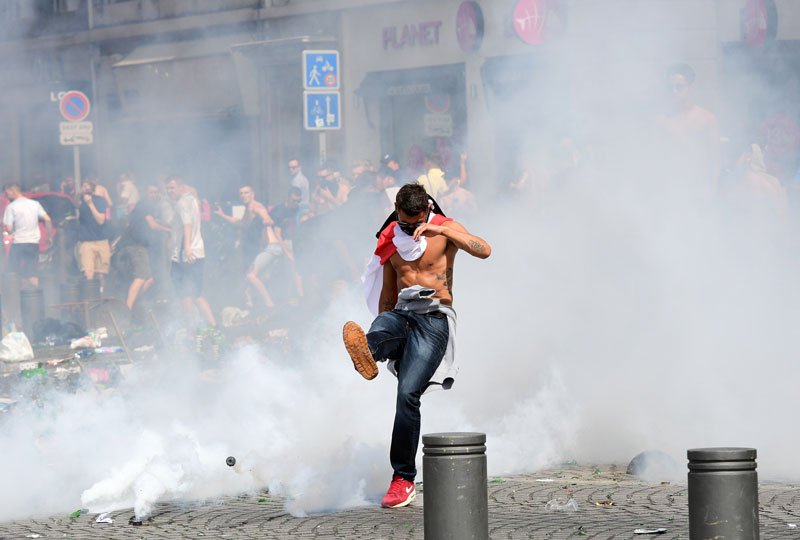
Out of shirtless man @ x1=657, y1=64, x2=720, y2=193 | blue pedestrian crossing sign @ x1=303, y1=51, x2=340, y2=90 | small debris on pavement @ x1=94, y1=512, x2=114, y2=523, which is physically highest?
blue pedestrian crossing sign @ x1=303, y1=51, x2=340, y2=90

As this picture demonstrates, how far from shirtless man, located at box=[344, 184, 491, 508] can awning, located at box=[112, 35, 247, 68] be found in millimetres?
6826

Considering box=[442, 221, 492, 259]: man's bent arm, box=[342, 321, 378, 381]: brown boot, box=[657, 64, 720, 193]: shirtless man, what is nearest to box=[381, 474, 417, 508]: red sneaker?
box=[342, 321, 378, 381]: brown boot

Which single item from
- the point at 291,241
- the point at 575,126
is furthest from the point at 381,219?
the point at 575,126

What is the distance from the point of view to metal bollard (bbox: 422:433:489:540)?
196 inches

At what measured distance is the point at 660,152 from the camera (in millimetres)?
8727

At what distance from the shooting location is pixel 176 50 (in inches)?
531

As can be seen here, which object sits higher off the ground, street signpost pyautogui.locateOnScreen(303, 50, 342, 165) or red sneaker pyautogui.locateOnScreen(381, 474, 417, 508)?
street signpost pyautogui.locateOnScreen(303, 50, 342, 165)

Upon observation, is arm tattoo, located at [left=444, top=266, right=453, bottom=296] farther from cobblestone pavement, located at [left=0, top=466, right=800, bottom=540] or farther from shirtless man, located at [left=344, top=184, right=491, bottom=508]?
cobblestone pavement, located at [left=0, top=466, right=800, bottom=540]

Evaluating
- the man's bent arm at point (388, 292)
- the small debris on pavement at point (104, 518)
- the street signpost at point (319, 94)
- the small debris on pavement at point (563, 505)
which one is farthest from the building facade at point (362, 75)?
the small debris on pavement at point (104, 518)

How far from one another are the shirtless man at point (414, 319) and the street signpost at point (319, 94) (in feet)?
24.4

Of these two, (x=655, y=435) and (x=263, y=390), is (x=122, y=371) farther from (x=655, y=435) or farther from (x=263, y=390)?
(x=655, y=435)

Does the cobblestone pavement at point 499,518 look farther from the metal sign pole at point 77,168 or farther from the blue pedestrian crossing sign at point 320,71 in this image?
the metal sign pole at point 77,168

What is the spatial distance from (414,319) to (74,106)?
9307 millimetres

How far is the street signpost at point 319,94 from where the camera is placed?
45.2 feet
